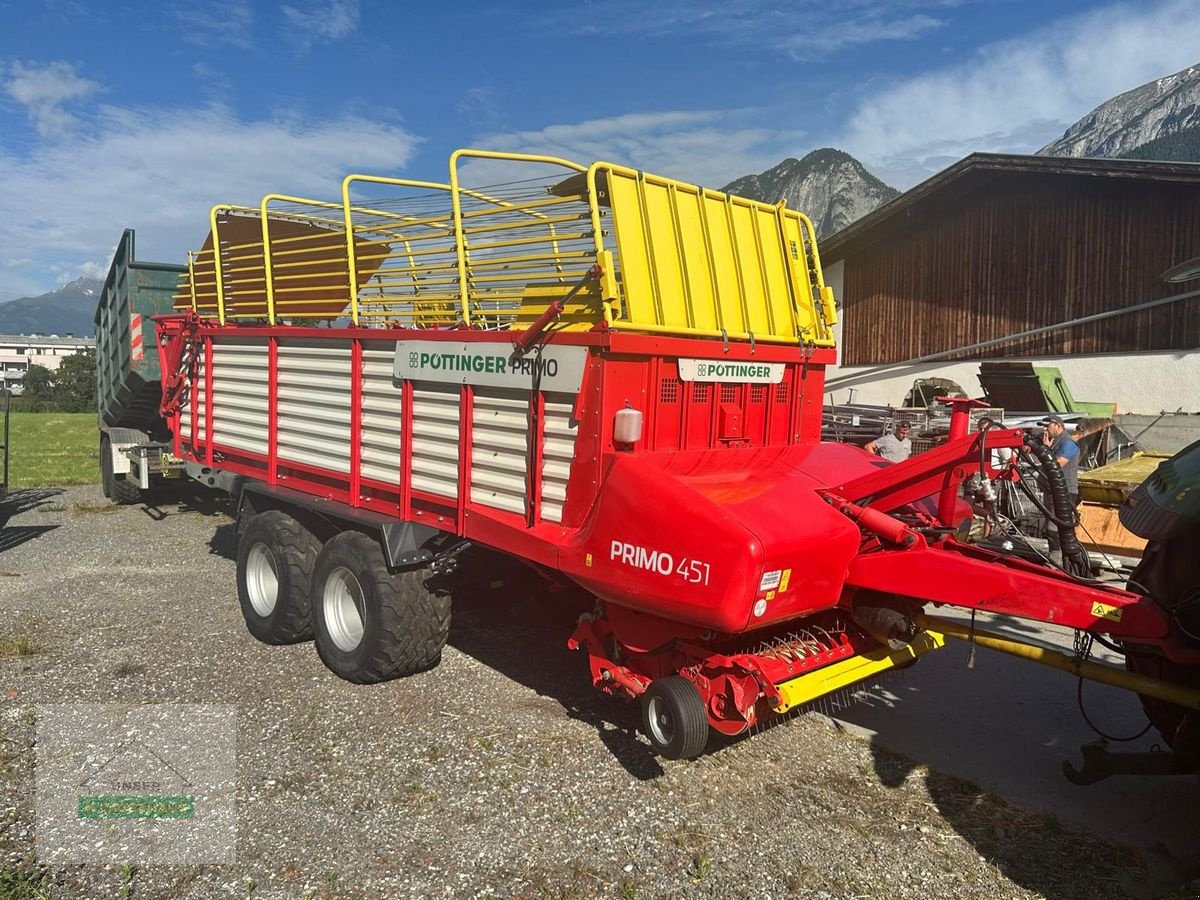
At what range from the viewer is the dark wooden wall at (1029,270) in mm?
14109

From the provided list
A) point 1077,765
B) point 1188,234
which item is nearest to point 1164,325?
point 1188,234

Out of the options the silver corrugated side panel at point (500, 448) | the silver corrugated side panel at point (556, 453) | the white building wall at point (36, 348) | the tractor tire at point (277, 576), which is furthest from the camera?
the white building wall at point (36, 348)

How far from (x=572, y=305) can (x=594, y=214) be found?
451 mm

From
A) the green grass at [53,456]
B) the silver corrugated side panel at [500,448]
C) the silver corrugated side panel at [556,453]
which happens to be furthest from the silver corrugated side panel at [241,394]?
the green grass at [53,456]

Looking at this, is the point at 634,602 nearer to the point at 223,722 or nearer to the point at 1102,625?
the point at 1102,625

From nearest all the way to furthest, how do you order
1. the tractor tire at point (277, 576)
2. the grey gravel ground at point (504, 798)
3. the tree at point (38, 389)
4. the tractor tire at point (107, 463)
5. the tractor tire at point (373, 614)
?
the grey gravel ground at point (504, 798)
the tractor tire at point (373, 614)
the tractor tire at point (277, 576)
the tractor tire at point (107, 463)
the tree at point (38, 389)

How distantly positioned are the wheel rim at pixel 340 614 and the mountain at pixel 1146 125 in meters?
104

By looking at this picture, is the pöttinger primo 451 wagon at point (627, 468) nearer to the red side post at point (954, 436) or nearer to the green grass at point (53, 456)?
the red side post at point (954, 436)

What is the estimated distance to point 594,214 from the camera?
404 centimetres

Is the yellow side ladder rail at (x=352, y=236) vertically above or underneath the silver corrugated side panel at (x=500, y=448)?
above

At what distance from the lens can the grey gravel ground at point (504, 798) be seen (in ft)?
11.2

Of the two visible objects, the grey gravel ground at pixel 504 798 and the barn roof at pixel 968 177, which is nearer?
the grey gravel ground at pixel 504 798

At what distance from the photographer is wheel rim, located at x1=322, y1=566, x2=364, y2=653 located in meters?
5.42

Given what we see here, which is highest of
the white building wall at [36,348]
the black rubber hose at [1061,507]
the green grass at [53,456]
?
the white building wall at [36,348]
